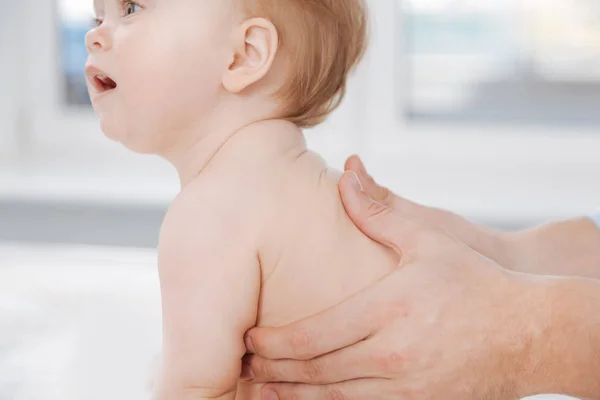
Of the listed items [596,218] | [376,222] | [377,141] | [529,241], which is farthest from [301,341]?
[377,141]

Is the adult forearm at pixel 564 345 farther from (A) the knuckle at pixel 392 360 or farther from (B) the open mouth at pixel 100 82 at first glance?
(B) the open mouth at pixel 100 82

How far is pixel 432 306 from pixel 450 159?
4.16 ft

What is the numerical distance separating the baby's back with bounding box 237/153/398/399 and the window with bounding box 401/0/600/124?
134 cm

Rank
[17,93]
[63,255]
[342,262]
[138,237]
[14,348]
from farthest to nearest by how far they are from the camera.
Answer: [17,93]
[138,237]
[63,255]
[14,348]
[342,262]

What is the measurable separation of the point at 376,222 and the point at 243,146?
174 millimetres

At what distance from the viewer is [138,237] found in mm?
2092

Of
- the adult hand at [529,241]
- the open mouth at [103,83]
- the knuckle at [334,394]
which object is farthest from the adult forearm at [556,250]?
the open mouth at [103,83]

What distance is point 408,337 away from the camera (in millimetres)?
937

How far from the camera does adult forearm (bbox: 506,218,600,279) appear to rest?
130 centimetres

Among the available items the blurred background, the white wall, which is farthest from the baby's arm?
the white wall

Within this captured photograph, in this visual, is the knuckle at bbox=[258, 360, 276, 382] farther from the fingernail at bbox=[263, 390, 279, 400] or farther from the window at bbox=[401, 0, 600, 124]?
the window at bbox=[401, 0, 600, 124]

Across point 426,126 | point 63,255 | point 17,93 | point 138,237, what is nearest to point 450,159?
point 426,126

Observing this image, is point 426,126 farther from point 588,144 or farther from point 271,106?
point 271,106

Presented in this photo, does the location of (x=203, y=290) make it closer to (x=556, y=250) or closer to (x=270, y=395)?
(x=270, y=395)
